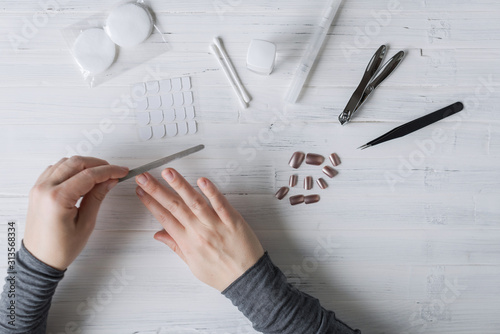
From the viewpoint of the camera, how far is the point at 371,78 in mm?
820

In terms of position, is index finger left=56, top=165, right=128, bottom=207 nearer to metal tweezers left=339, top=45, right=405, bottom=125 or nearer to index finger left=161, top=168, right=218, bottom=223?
index finger left=161, top=168, right=218, bottom=223

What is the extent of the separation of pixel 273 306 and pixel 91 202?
14.7 inches

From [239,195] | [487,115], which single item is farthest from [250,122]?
[487,115]

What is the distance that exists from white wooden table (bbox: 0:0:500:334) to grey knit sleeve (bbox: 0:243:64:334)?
82mm

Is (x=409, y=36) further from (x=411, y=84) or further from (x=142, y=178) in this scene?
(x=142, y=178)

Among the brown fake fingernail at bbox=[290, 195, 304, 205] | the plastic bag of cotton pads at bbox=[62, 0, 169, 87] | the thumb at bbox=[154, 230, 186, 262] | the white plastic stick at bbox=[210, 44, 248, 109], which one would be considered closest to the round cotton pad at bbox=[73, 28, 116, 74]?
the plastic bag of cotton pads at bbox=[62, 0, 169, 87]

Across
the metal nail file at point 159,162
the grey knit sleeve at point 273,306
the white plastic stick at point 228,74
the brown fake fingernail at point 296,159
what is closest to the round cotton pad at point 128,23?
the white plastic stick at point 228,74

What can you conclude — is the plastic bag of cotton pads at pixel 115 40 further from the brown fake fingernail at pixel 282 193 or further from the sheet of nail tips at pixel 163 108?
the brown fake fingernail at pixel 282 193

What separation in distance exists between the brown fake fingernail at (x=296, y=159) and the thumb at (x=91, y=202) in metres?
0.33

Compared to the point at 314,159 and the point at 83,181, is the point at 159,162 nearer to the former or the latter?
the point at 83,181

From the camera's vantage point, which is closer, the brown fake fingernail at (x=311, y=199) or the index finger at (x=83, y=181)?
the index finger at (x=83, y=181)

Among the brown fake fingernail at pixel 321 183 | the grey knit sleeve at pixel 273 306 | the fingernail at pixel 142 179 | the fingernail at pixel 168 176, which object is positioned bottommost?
the grey knit sleeve at pixel 273 306

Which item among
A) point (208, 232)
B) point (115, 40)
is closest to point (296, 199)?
point (208, 232)

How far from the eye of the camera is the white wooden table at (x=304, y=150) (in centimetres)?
82
